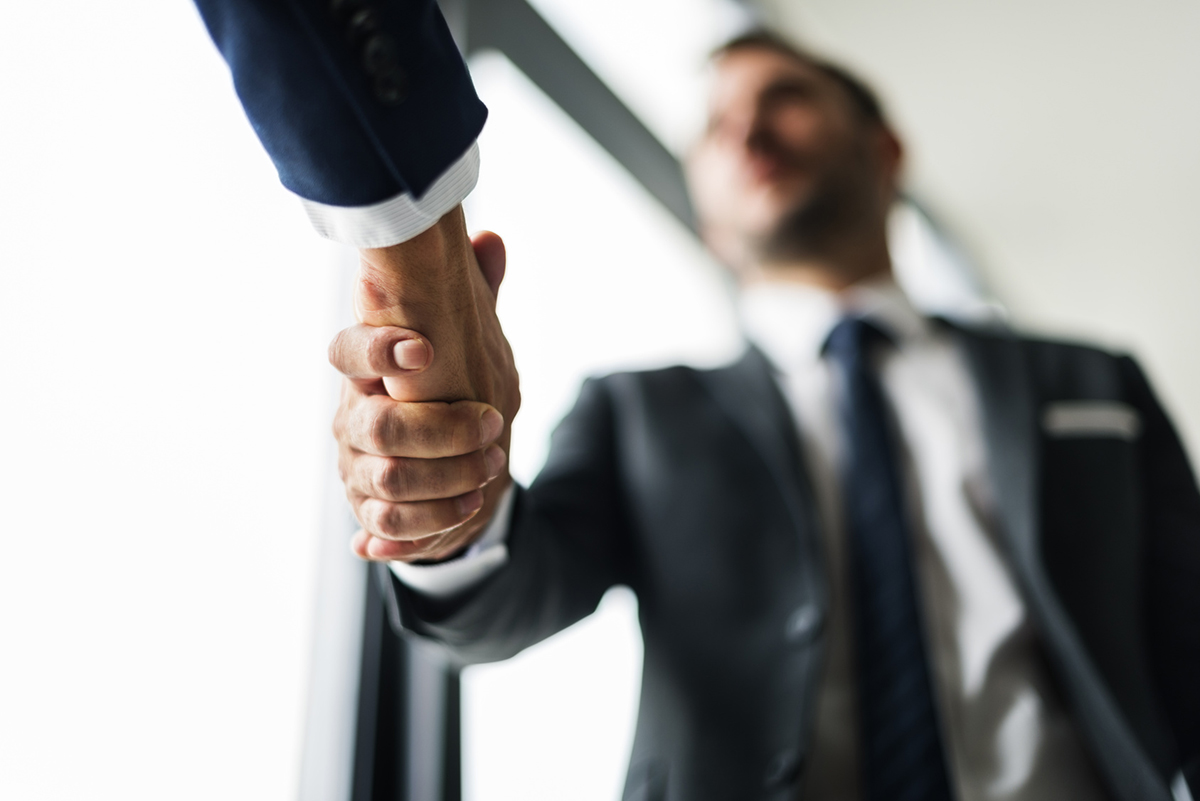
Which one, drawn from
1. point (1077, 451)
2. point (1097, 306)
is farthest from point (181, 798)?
point (1097, 306)

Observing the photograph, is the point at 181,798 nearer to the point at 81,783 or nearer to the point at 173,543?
the point at 81,783

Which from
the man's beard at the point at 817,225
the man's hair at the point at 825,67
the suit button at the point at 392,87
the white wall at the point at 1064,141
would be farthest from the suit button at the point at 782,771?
the white wall at the point at 1064,141

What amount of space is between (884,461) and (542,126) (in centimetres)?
83

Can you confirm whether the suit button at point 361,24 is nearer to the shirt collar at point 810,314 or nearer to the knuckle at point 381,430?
the knuckle at point 381,430

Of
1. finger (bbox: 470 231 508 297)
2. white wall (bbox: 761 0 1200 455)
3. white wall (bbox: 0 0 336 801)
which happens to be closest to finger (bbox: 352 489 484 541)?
finger (bbox: 470 231 508 297)

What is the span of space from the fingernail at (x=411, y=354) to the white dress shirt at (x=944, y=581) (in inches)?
9.0

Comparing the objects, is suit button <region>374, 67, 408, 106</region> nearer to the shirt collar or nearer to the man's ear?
the shirt collar

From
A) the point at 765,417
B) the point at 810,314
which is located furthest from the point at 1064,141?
the point at 765,417

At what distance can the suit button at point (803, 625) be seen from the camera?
0.68 meters

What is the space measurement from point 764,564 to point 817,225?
2.08ft

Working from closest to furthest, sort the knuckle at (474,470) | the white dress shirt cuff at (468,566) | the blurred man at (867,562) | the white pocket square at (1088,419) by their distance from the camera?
Answer: the knuckle at (474,470) < the white dress shirt cuff at (468,566) < the blurred man at (867,562) < the white pocket square at (1088,419)

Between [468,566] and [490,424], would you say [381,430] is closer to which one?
[490,424]

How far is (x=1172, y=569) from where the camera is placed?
81 cm

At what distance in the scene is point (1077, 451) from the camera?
0.86m
